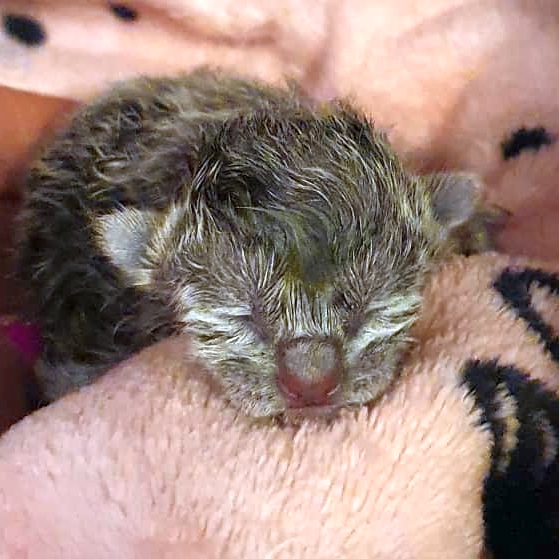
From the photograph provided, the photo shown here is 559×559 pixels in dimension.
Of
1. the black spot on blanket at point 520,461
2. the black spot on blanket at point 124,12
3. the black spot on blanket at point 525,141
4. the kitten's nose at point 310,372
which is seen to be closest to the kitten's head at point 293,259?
the kitten's nose at point 310,372

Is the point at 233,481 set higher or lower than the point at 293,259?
lower

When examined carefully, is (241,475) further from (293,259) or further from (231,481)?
(293,259)

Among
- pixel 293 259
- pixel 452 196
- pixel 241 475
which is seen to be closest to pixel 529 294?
A: pixel 452 196

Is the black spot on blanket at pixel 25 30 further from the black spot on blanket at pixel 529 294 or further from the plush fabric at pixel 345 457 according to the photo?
the black spot on blanket at pixel 529 294

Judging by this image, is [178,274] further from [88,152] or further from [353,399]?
[88,152]

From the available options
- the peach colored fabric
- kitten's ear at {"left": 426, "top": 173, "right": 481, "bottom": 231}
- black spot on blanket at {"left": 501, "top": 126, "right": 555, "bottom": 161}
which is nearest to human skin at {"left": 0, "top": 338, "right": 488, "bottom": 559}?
the peach colored fabric
